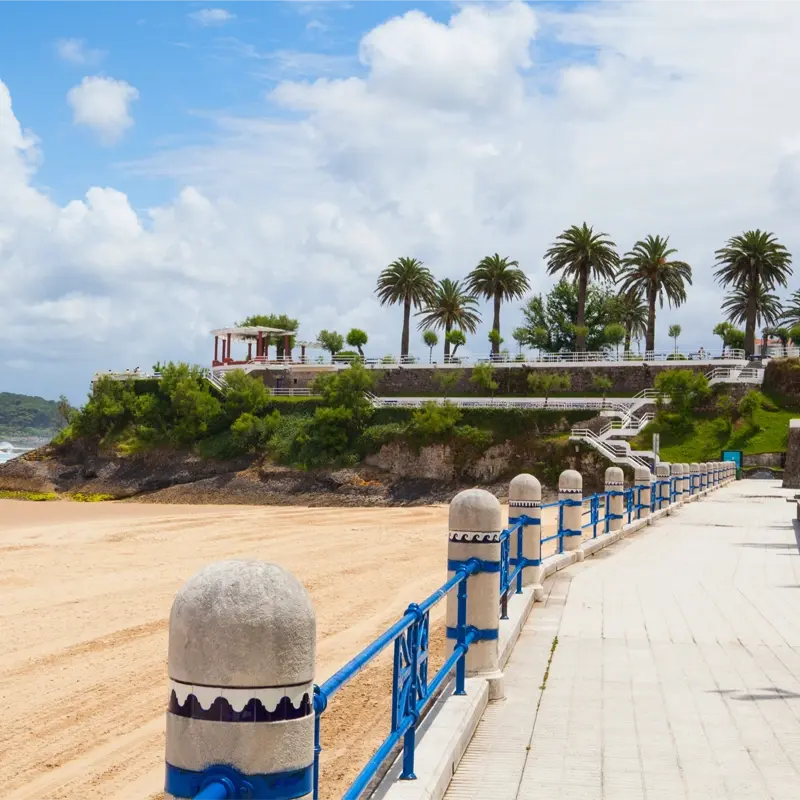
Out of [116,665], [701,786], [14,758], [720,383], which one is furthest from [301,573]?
[720,383]

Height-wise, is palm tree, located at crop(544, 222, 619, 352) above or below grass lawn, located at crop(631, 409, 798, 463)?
above

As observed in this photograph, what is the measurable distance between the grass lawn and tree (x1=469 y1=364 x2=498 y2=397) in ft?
50.6

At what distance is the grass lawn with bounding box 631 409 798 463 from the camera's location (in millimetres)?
58906

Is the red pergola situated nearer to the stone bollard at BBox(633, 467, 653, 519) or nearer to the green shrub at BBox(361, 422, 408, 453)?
the green shrub at BBox(361, 422, 408, 453)

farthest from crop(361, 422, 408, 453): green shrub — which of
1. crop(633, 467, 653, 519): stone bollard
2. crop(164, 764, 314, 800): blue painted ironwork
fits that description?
crop(164, 764, 314, 800): blue painted ironwork

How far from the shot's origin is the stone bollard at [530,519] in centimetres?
1175

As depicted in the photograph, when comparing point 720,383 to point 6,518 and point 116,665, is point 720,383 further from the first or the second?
point 116,665

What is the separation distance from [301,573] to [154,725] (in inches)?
437

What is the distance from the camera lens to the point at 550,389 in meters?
73.4

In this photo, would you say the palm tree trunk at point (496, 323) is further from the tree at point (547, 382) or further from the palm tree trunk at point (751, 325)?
the palm tree trunk at point (751, 325)

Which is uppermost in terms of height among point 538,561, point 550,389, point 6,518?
point 550,389

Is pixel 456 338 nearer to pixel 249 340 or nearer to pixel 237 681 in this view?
pixel 249 340

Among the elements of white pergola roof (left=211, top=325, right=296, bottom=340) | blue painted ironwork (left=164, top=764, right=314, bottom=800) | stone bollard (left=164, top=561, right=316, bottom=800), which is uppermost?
white pergola roof (left=211, top=325, right=296, bottom=340)

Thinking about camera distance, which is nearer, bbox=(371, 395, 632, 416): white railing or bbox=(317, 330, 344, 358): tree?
bbox=(371, 395, 632, 416): white railing
